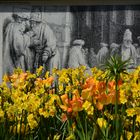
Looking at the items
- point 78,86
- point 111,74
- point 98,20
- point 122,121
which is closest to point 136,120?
point 122,121

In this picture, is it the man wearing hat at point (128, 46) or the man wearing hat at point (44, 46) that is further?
the man wearing hat at point (44, 46)

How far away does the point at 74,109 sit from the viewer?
2.63 meters

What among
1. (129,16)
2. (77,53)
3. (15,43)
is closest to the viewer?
(129,16)

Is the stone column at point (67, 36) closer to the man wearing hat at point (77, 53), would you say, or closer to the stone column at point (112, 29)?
the man wearing hat at point (77, 53)

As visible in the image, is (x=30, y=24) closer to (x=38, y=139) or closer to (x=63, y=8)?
(x=63, y=8)

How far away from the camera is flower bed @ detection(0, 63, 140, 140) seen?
8.47 ft

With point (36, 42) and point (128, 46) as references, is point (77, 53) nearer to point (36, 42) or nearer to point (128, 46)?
point (36, 42)

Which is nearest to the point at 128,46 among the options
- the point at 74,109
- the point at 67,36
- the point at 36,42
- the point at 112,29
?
the point at 112,29

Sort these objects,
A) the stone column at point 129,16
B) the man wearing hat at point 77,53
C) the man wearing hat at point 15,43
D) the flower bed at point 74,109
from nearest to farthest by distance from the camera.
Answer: the flower bed at point 74,109, the stone column at point 129,16, the man wearing hat at point 77,53, the man wearing hat at point 15,43

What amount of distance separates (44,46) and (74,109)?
20.8ft

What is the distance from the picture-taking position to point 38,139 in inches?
114

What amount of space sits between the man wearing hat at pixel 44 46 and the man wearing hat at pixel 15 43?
167 mm

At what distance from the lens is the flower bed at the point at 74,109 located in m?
2.58

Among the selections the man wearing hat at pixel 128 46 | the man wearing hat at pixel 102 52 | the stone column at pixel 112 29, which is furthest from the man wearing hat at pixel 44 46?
the man wearing hat at pixel 128 46
